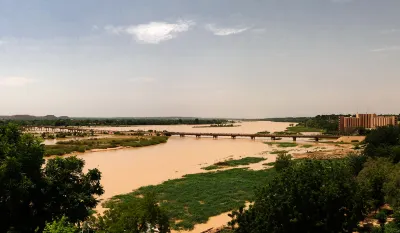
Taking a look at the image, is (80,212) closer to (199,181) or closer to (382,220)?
(382,220)

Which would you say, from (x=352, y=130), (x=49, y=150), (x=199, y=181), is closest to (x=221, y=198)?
(x=199, y=181)

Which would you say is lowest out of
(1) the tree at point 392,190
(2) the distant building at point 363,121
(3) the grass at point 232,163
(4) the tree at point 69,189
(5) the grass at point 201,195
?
(3) the grass at point 232,163

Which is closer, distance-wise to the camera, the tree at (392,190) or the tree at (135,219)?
the tree at (135,219)

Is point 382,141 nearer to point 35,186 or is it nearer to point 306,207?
point 306,207

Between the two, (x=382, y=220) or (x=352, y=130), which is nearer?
(x=382, y=220)

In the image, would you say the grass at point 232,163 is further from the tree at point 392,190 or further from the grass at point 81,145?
the grass at point 81,145

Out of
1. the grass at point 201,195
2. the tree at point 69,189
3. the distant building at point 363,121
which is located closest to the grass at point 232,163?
the grass at point 201,195
